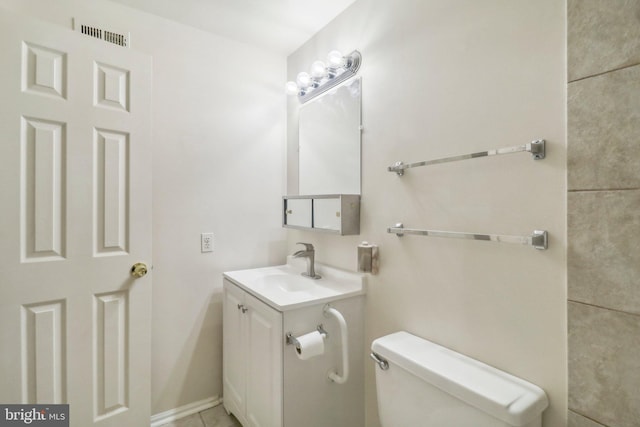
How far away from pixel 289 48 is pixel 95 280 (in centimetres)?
176

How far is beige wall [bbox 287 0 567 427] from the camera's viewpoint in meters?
0.84

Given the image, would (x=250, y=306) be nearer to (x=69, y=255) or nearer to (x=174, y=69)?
(x=69, y=255)

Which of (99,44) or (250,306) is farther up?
(99,44)

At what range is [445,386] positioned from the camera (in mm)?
881

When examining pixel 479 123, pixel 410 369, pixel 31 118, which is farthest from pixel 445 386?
pixel 31 118

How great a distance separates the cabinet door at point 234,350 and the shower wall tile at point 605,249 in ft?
4.38

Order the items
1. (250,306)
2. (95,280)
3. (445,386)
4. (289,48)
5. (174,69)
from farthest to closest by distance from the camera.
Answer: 1. (289,48)
2. (174,69)
3. (250,306)
4. (95,280)
5. (445,386)

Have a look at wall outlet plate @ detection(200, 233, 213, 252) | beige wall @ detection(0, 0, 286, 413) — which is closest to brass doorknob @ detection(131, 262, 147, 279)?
beige wall @ detection(0, 0, 286, 413)

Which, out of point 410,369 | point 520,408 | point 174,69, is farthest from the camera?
point 174,69

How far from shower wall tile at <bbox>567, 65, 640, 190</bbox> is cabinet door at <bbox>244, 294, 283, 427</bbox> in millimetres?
1095

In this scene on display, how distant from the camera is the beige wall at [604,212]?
690 mm

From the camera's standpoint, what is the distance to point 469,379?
0.89 metres

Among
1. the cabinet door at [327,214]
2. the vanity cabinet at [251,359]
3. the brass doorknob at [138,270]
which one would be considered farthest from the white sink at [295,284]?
the brass doorknob at [138,270]

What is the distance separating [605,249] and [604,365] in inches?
11.5
